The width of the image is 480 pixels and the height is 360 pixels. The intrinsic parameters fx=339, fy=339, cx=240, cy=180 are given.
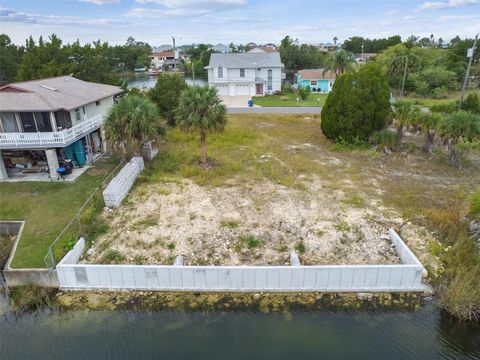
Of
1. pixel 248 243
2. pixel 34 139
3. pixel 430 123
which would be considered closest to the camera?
pixel 248 243

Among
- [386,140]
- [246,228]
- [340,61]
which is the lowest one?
[246,228]

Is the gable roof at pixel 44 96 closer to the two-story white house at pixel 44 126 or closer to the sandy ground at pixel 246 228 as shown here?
the two-story white house at pixel 44 126

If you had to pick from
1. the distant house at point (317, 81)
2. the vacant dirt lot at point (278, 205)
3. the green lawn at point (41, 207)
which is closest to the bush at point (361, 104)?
the vacant dirt lot at point (278, 205)

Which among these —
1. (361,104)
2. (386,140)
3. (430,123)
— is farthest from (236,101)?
(430,123)

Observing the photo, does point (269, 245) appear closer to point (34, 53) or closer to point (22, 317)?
point (22, 317)

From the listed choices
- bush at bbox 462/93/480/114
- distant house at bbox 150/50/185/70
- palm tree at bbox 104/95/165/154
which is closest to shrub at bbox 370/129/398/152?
bush at bbox 462/93/480/114

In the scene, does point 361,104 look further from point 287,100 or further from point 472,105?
point 287,100
